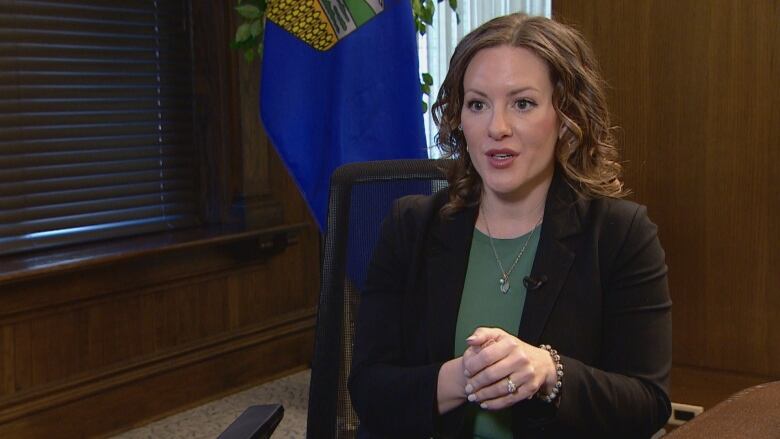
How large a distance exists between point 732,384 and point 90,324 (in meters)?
2.44

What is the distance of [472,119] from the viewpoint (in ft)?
5.19

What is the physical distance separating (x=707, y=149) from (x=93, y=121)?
2545 mm

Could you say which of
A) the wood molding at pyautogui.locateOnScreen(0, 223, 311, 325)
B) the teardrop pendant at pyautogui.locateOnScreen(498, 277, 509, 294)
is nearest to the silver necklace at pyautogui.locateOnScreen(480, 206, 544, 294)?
the teardrop pendant at pyautogui.locateOnScreen(498, 277, 509, 294)

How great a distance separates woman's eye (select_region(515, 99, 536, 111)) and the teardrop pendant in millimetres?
276

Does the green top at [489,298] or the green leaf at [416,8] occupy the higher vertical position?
the green leaf at [416,8]

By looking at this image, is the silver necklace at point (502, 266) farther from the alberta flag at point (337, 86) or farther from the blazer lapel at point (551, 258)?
the alberta flag at point (337, 86)

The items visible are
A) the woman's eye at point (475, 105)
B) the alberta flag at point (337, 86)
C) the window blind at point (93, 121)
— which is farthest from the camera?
the window blind at point (93, 121)

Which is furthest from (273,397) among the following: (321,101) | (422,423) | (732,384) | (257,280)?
(422,423)

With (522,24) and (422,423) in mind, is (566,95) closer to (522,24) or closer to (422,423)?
(522,24)

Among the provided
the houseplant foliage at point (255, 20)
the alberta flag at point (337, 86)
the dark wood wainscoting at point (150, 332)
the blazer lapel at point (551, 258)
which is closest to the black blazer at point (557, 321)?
the blazer lapel at point (551, 258)

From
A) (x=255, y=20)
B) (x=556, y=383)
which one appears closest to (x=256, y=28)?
(x=255, y=20)

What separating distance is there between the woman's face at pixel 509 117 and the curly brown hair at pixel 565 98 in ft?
0.07

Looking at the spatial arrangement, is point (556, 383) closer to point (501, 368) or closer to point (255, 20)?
point (501, 368)

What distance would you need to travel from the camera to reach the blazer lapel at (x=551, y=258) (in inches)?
60.2
